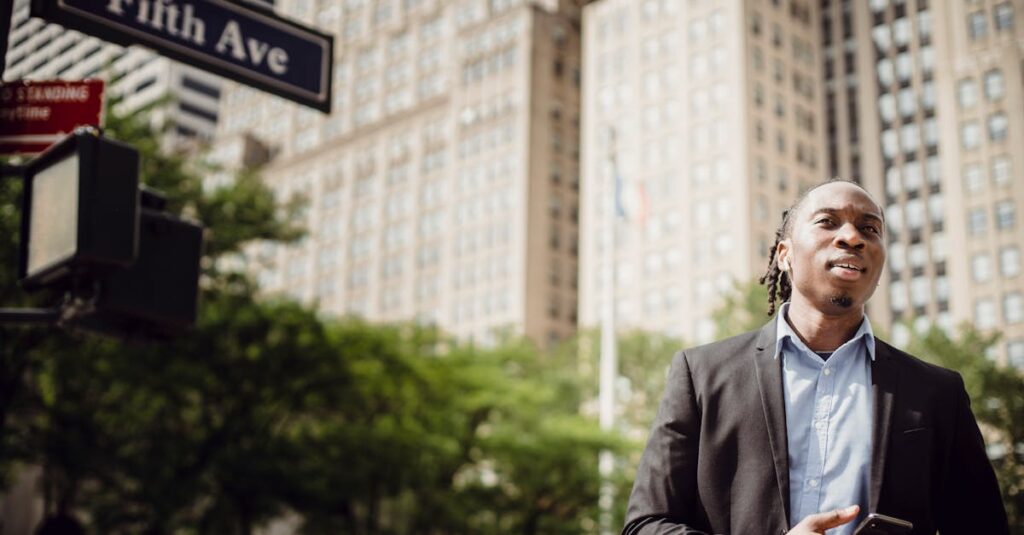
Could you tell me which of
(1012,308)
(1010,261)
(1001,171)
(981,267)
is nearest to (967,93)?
(1001,171)

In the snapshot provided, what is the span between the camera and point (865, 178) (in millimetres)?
92375

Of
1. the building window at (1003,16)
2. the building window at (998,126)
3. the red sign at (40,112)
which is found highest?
the building window at (998,126)

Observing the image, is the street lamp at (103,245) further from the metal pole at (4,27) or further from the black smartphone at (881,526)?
the black smartphone at (881,526)

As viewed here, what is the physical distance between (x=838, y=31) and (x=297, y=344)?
76372 millimetres

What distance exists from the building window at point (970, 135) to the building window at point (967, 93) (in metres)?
1.17

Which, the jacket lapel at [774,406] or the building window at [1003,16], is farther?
the building window at [1003,16]

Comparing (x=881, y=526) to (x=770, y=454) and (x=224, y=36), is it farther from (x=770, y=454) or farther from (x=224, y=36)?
(x=224, y=36)

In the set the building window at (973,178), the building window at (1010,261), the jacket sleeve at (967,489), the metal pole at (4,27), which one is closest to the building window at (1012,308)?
the building window at (1010,261)

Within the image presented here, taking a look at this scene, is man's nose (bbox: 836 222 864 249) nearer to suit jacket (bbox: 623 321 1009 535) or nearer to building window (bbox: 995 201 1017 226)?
suit jacket (bbox: 623 321 1009 535)

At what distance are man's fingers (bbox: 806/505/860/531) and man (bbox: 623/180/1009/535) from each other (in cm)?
16

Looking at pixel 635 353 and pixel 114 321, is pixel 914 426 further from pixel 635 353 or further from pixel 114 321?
pixel 635 353

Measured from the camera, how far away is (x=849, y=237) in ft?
9.35

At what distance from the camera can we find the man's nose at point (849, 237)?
2.85m

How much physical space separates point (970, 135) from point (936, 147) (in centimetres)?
1487
